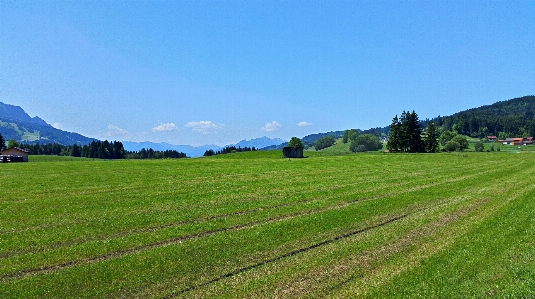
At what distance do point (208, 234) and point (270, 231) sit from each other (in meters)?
2.56

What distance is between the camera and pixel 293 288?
8.86 metres

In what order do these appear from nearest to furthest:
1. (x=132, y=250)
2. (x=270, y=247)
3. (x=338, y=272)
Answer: (x=338, y=272) → (x=132, y=250) → (x=270, y=247)

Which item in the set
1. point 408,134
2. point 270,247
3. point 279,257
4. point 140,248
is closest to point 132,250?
point 140,248

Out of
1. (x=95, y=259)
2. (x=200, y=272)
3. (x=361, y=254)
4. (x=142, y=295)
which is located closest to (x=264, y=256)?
(x=200, y=272)

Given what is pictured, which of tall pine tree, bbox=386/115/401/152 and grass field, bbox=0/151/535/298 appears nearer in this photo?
grass field, bbox=0/151/535/298

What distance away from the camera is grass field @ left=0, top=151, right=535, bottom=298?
8.93m

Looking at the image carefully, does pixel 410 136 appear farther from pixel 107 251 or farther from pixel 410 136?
pixel 107 251

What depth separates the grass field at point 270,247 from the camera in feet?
29.3

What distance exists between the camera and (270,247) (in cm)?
1227

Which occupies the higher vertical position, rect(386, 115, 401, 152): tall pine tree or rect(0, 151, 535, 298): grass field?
rect(386, 115, 401, 152): tall pine tree

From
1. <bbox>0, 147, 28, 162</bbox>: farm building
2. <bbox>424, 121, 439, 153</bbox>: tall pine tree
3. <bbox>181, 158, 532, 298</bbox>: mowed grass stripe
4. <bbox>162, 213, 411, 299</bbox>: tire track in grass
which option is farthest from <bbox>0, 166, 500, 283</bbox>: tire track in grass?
<bbox>0, 147, 28, 162</bbox>: farm building

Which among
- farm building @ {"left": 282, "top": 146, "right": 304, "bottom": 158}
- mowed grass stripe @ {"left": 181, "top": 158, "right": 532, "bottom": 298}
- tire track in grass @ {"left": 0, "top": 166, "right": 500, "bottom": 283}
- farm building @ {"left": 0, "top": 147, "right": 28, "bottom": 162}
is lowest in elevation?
mowed grass stripe @ {"left": 181, "top": 158, "right": 532, "bottom": 298}

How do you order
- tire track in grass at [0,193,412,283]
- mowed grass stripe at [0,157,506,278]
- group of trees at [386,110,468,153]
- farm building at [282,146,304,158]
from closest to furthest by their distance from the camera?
tire track in grass at [0,193,412,283], mowed grass stripe at [0,157,506,278], farm building at [282,146,304,158], group of trees at [386,110,468,153]

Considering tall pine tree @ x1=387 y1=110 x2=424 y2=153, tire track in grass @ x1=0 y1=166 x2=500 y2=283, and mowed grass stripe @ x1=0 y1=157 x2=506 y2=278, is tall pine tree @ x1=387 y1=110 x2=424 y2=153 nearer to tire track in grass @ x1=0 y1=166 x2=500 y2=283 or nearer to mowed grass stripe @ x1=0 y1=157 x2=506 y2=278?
tire track in grass @ x1=0 y1=166 x2=500 y2=283
